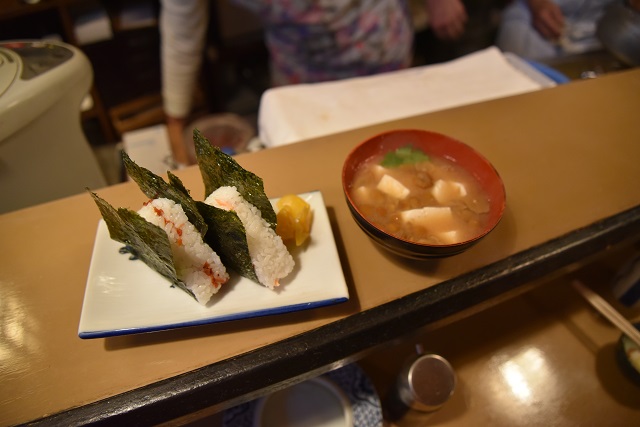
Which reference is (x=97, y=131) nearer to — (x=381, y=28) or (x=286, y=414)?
(x=381, y=28)

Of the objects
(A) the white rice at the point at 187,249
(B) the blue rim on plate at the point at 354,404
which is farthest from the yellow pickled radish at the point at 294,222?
(B) the blue rim on plate at the point at 354,404

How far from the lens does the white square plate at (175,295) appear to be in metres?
0.77

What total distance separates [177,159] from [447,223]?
1.76m

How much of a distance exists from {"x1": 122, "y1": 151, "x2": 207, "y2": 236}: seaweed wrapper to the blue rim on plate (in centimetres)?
52

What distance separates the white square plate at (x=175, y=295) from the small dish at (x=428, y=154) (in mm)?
A: 118

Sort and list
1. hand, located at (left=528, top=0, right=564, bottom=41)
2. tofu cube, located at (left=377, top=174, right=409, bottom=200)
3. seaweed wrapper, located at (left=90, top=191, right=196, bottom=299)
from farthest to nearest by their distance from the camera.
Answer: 1. hand, located at (left=528, top=0, right=564, bottom=41)
2. tofu cube, located at (left=377, top=174, right=409, bottom=200)
3. seaweed wrapper, located at (left=90, top=191, right=196, bottom=299)

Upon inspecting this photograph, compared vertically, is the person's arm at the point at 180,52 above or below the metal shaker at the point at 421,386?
above

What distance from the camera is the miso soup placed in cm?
91

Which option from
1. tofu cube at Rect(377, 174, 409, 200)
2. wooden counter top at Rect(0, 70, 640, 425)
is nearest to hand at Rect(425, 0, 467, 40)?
wooden counter top at Rect(0, 70, 640, 425)

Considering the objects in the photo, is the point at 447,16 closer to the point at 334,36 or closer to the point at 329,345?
the point at 334,36

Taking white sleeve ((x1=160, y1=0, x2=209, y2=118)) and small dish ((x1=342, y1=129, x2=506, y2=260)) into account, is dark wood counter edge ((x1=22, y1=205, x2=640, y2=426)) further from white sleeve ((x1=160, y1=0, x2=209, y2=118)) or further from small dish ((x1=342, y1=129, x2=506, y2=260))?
white sleeve ((x1=160, y1=0, x2=209, y2=118))

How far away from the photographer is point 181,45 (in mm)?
1785

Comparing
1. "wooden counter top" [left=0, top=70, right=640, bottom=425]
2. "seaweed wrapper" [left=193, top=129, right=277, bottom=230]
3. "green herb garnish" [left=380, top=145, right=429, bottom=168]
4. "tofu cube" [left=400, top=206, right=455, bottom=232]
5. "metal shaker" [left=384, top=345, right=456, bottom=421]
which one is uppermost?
"seaweed wrapper" [left=193, top=129, right=277, bottom=230]

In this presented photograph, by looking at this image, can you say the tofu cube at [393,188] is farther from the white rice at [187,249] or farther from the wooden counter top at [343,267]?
the white rice at [187,249]
